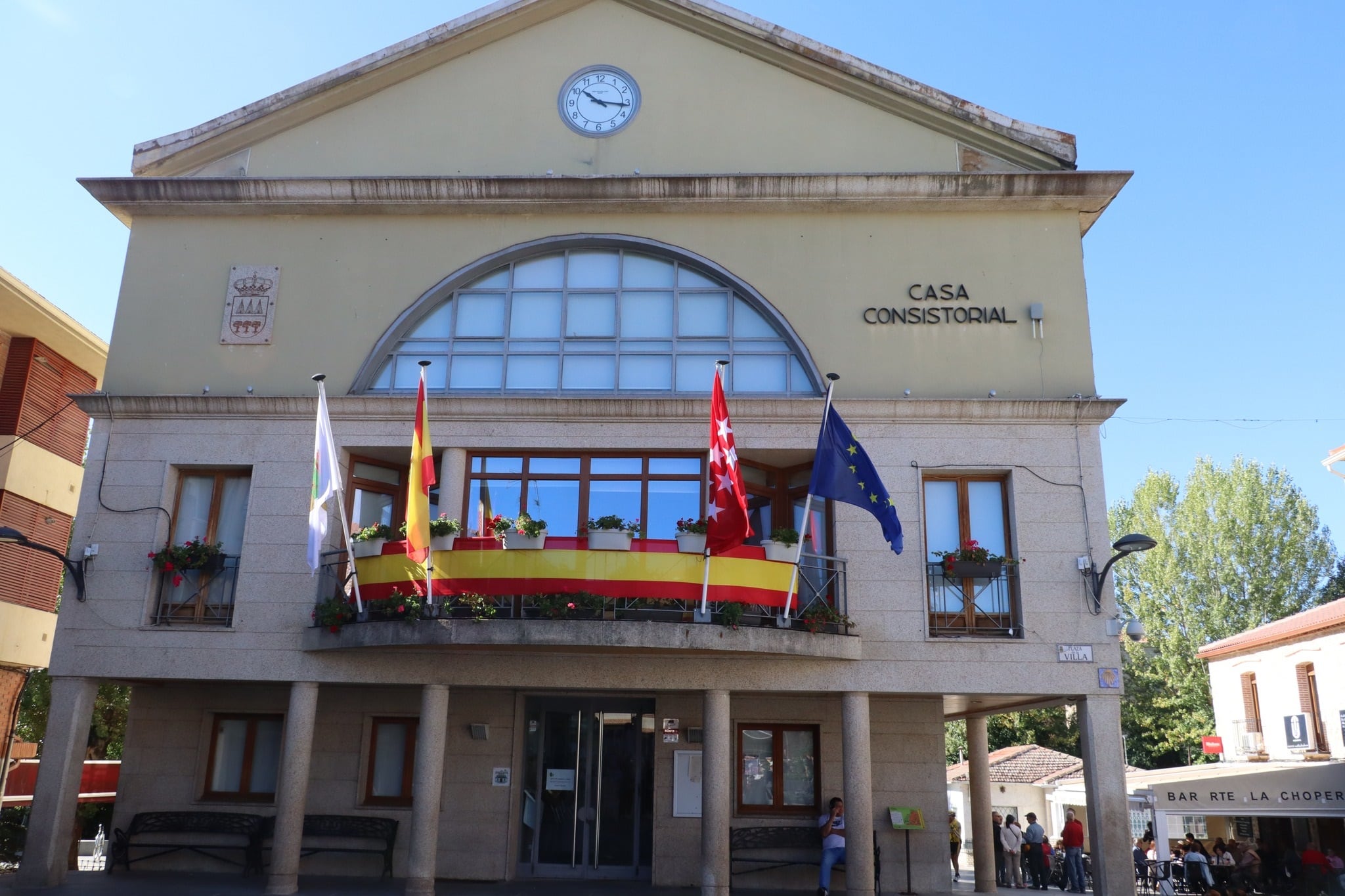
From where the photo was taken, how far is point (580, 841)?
18.0 metres

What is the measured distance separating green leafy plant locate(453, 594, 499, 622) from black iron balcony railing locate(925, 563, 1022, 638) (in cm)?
648

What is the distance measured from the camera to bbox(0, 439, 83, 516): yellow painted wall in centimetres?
2325

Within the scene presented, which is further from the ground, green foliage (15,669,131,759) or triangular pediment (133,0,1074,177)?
triangular pediment (133,0,1074,177)

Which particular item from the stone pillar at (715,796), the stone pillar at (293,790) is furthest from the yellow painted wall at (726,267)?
the stone pillar at (715,796)

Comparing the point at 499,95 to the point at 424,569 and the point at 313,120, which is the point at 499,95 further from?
the point at 424,569

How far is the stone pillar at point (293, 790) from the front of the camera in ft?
51.8

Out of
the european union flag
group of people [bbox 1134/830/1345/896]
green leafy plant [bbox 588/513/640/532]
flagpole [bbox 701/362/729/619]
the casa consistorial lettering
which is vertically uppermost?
the casa consistorial lettering

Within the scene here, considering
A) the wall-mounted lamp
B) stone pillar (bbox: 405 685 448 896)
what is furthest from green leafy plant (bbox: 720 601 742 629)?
the wall-mounted lamp

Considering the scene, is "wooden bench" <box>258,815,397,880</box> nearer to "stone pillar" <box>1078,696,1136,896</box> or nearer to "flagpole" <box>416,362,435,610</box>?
"flagpole" <box>416,362,435,610</box>

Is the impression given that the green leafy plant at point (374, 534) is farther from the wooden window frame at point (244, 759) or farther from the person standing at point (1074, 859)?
the person standing at point (1074, 859)

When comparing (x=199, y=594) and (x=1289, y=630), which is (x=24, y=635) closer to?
(x=199, y=594)

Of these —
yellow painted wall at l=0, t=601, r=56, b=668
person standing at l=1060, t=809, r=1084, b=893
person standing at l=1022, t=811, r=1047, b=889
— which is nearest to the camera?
person standing at l=1060, t=809, r=1084, b=893

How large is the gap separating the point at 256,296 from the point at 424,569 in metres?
6.24

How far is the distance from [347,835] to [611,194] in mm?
11145
